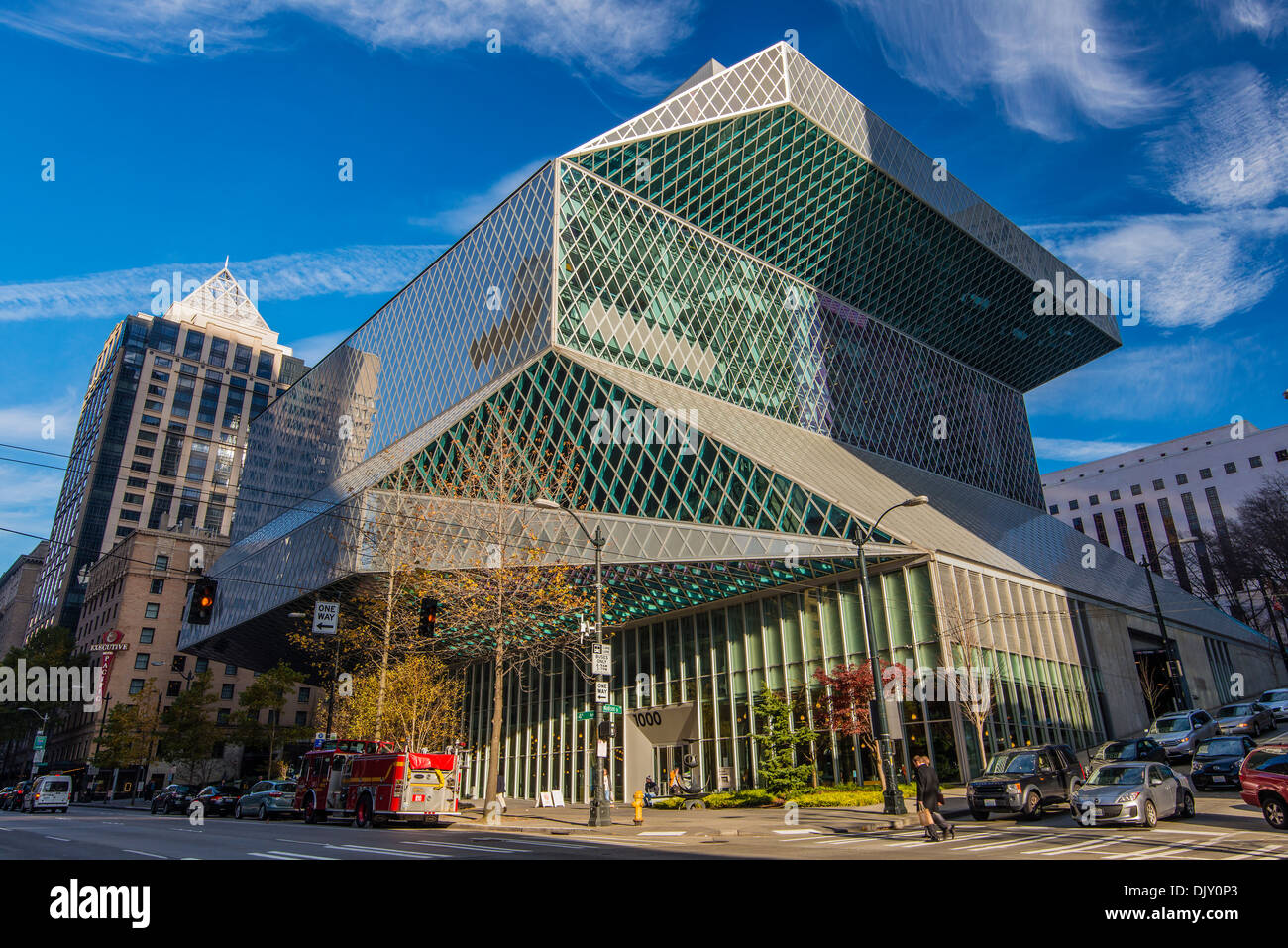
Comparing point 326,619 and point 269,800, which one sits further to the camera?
point 269,800

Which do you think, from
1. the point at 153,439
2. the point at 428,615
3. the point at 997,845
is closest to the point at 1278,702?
the point at 997,845

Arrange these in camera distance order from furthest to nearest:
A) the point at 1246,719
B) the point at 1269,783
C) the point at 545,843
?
the point at 1246,719 → the point at 545,843 → the point at 1269,783

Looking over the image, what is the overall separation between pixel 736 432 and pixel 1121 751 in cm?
2200

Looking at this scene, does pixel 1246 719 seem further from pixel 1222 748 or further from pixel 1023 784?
pixel 1023 784

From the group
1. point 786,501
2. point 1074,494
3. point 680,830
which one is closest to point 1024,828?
point 680,830

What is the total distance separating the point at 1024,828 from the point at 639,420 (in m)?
24.9

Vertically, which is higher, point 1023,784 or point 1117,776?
point 1117,776

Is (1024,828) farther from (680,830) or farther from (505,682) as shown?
(505,682)

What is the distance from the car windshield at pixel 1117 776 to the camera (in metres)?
18.6

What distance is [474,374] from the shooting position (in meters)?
49.1

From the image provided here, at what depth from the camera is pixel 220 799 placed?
4050cm

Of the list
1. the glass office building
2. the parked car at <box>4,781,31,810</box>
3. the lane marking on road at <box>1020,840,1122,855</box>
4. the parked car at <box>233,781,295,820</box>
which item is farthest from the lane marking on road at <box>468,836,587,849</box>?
the parked car at <box>4,781,31,810</box>

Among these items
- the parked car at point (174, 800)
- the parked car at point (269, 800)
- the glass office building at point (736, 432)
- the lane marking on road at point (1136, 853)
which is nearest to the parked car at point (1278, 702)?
the glass office building at point (736, 432)

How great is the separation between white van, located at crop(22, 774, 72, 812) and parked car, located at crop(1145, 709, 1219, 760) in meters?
60.6
